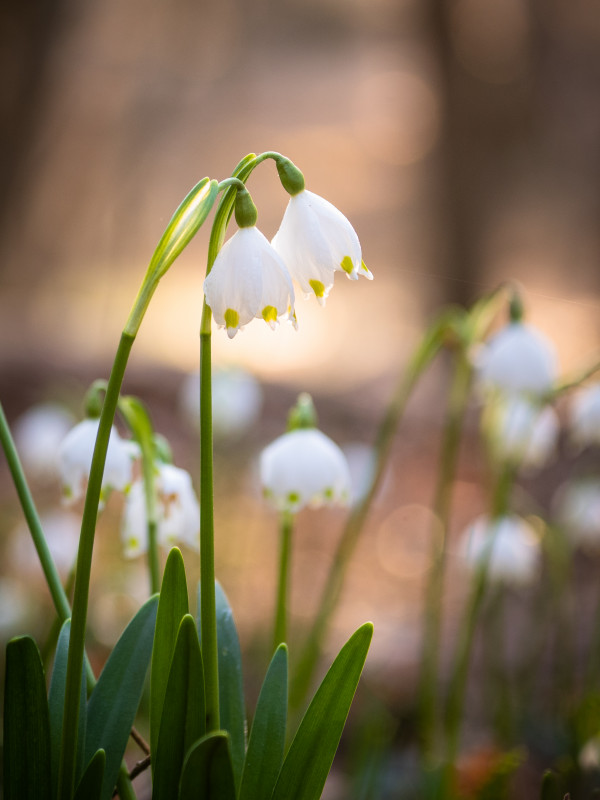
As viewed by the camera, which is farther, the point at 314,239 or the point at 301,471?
the point at 301,471

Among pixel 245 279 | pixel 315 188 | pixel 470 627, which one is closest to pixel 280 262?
pixel 245 279

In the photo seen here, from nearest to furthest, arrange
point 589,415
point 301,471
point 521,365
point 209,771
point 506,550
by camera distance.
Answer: point 209,771, point 301,471, point 521,365, point 589,415, point 506,550

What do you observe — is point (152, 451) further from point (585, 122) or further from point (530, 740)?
point (585, 122)

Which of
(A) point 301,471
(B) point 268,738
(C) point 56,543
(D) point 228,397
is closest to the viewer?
(B) point 268,738

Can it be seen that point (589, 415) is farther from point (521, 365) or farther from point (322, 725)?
point (322, 725)

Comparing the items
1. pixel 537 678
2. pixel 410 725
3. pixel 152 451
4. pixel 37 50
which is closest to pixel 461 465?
pixel 537 678

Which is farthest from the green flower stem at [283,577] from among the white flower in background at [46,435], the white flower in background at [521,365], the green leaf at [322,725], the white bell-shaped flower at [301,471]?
the white flower in background at [46,435]

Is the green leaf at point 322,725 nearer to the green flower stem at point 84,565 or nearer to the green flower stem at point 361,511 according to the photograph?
the green flower stem at point 84,565
